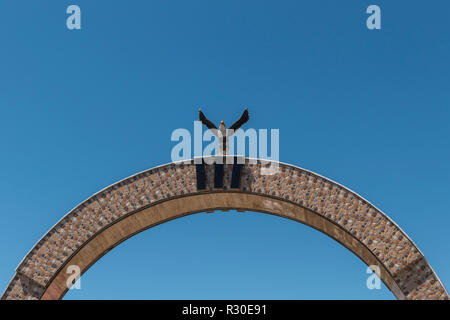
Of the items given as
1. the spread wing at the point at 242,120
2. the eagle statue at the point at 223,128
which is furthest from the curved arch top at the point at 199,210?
the spread wing at the point at 242,120

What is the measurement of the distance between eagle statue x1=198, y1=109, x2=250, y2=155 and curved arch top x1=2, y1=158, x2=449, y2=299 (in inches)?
24.0

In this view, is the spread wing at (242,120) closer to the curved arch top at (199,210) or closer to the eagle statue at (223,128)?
the eagle statue at (223,128)

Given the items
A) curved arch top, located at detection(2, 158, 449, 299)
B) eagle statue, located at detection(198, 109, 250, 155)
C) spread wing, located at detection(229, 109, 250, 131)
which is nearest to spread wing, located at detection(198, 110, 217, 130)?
Answer: eagle statue, located at detection(198, 109, 250, 155)

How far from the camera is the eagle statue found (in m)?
13.4

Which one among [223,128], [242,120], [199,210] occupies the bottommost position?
[199,210]

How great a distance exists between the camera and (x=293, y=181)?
13164 millimetres

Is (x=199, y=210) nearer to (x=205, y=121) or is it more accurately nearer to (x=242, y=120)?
(x=205, y=121)

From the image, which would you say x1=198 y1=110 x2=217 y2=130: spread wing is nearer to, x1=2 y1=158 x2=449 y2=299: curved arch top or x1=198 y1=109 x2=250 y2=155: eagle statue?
x1=198 y1=109 x2=250 y2=155: eagle statue

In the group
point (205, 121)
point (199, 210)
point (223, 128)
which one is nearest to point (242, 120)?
point (223, 128)

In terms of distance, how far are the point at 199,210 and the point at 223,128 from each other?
2399 mm

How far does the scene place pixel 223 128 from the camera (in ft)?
44.2
